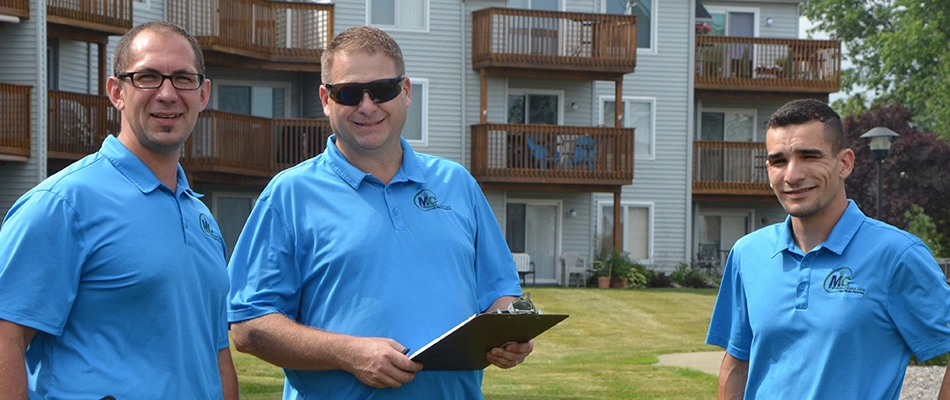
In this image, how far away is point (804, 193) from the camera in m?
5.24

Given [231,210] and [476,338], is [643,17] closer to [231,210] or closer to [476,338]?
[231,210]

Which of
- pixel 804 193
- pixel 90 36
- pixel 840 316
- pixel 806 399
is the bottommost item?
pixel 806 399

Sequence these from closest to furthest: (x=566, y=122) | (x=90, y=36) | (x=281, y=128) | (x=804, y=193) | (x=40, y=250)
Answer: (x=40, y=250) → (x=804, y=193) → (x=90, y=36) → (x=281, y=128) → (x=566, y=122)

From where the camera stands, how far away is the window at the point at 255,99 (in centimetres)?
3306

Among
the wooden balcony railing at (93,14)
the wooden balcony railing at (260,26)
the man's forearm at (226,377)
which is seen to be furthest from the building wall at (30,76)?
the man's forearm at (226,377)

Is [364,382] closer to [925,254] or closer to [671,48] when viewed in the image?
[925,254]

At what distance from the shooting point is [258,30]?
31.7 meters

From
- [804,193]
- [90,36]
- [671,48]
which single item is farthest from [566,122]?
[804,193]

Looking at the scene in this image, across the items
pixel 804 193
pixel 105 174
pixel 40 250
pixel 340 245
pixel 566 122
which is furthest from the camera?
pixel 566 122

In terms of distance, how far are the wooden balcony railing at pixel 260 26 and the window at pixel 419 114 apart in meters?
3.02

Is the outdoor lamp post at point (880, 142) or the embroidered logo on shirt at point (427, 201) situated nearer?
the embroidered logo on shirt at point (427, 201)

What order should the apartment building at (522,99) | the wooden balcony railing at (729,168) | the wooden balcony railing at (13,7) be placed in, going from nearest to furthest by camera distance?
the wooden balcony railing at (13,7)
the apartment building at (522,99)
the wooden balcony railing at (729,168)

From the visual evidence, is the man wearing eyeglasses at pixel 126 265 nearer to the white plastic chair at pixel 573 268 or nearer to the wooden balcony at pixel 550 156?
the wooden balcony at pixel 550 156

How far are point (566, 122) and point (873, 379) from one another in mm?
30815
